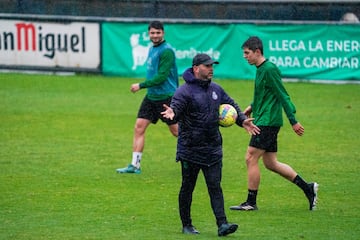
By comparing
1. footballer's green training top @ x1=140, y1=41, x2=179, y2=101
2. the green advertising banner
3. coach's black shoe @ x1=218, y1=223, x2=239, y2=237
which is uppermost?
the green advertising banner

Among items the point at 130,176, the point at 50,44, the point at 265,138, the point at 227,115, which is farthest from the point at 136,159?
the point at 50,44

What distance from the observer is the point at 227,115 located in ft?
32.7

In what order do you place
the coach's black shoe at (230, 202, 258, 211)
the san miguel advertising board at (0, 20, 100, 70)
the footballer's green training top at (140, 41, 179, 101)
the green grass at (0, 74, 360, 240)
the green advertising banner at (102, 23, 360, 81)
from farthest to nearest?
the san miguel advertising board at (0, 20, 100, 70) < the green advertising banner at (102, 23, 360, 81) < the footballer's green training top at (140, 41, 179, 101) < the coach's black shoe at (230, 202, 258, 211) < the green grass at (0, 74, 360, 240)

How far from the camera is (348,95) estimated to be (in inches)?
877

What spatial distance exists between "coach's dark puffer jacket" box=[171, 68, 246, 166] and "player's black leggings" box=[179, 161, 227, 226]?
0.26 feet

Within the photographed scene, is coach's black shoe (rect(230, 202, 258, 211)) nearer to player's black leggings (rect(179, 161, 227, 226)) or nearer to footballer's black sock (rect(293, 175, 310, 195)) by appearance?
footballer's black sock (rect(293, 175, 310, 195))

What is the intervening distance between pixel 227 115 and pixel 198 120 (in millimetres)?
320

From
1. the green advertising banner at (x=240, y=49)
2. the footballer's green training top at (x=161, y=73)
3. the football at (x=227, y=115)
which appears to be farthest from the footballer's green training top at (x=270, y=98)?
the green advertising banner at (x=240, y=49)

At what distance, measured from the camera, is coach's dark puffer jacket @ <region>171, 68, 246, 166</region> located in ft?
32.3

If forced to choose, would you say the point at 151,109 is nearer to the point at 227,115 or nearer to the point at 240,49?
the point at 227,115

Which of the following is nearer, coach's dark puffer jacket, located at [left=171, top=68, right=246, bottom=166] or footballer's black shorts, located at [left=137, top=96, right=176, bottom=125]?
coach's dark puffer jacket, located at [left=171, top=68, right=246, bottom=166]

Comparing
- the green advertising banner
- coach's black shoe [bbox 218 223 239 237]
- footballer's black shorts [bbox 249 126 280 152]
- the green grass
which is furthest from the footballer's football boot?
the green advertising banner

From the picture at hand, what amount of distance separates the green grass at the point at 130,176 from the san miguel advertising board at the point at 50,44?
8.77 ft

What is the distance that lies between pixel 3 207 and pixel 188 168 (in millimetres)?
2623
